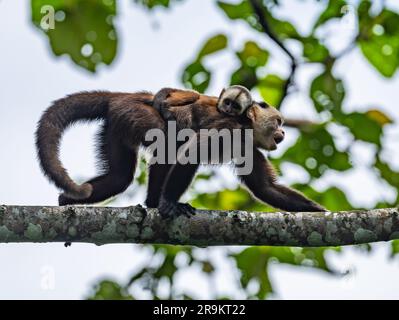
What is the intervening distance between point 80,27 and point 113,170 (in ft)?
4.62

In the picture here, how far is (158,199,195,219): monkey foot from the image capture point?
6.60m

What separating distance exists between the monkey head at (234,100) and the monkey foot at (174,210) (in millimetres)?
1455

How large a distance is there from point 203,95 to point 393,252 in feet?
9.17

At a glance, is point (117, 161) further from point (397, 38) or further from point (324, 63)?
point (397, 38)

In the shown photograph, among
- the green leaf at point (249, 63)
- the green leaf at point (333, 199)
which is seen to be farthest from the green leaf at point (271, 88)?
the green leaf at point (333, 199)

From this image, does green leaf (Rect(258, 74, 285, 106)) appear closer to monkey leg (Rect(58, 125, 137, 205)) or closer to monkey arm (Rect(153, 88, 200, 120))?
monkey arm (Rect(153, 88, 200, 120))

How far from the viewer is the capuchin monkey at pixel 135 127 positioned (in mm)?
7750

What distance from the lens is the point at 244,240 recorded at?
6578 millimetres

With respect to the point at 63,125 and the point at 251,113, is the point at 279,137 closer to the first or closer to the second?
the point at 251,113

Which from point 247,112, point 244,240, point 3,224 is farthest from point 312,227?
point 3,224

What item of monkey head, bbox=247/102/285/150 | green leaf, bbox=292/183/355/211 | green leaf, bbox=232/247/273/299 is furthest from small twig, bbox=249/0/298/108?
green leaf, bbox=232/247/273/299

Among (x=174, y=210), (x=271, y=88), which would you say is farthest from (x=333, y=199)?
(x=174, y=210)

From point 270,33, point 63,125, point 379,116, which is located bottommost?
point 379,116

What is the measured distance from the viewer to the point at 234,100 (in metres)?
7.94
